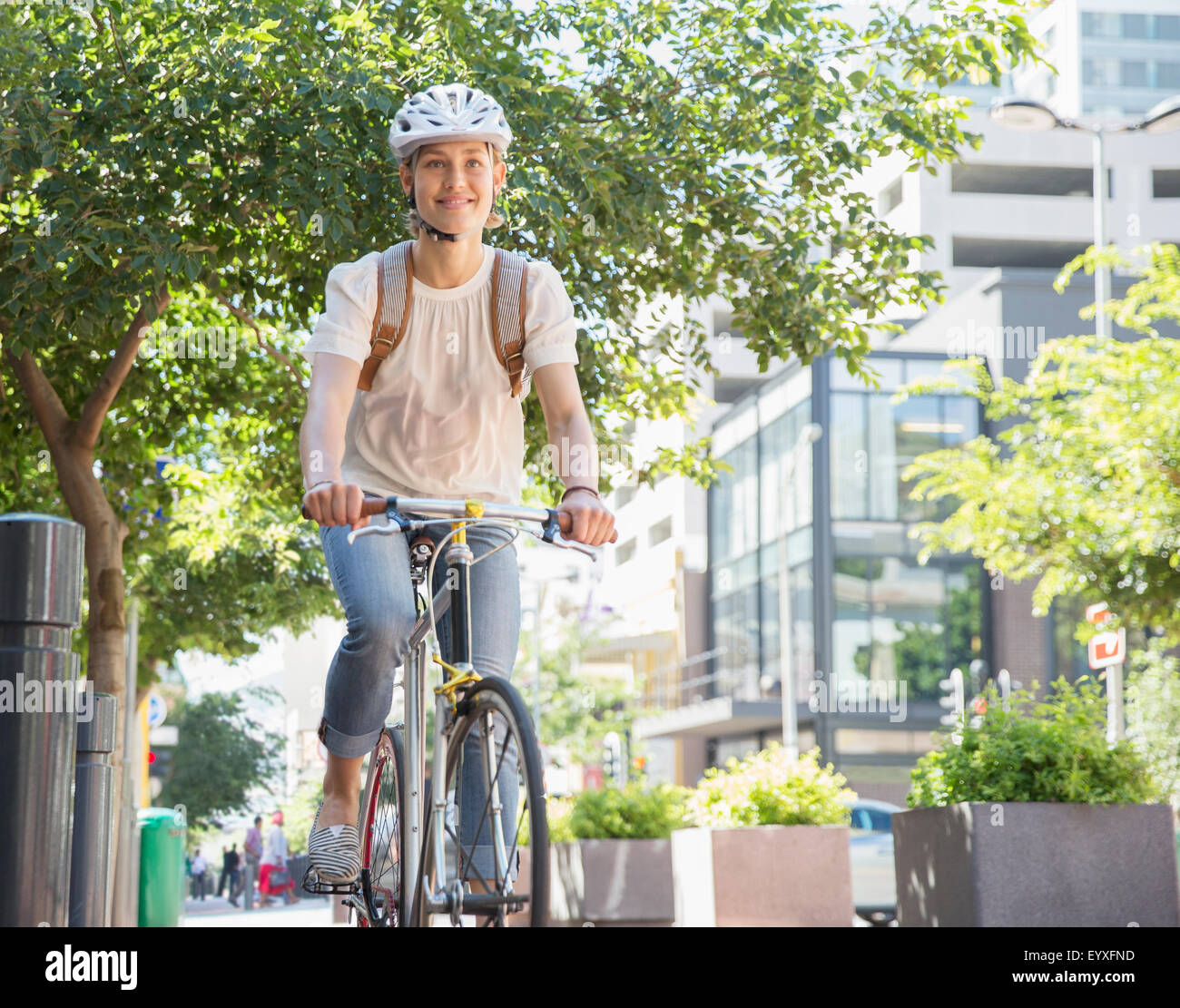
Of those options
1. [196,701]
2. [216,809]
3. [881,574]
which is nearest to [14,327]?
[216,809]

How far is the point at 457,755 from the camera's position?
353 centimetres

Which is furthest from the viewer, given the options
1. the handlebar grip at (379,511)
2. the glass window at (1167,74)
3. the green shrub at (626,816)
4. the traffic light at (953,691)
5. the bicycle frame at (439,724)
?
the glass window at (1167,74)

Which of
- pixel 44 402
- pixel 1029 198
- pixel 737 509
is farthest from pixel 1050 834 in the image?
pixel 1029 198

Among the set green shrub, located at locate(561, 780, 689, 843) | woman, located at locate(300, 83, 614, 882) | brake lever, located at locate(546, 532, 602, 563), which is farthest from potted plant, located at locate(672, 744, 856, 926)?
brake lever, located at locate(546, 532, 602, 563)

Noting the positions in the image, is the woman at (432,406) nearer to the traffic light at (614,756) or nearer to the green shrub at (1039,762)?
the green shrub at (1039,762)

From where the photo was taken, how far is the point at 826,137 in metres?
9.63

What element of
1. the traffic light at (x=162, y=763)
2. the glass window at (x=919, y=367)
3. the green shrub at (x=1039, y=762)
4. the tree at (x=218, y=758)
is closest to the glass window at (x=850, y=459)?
the glass window at (x=919, y=367)

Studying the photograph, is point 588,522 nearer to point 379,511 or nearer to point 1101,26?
point 379,511

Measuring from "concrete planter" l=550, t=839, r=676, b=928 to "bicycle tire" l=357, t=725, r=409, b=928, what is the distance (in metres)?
9.39

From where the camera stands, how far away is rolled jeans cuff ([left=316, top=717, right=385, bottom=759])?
4203mm

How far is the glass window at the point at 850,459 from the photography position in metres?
42.2

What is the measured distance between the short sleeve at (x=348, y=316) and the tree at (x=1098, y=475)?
1297 centimetres
